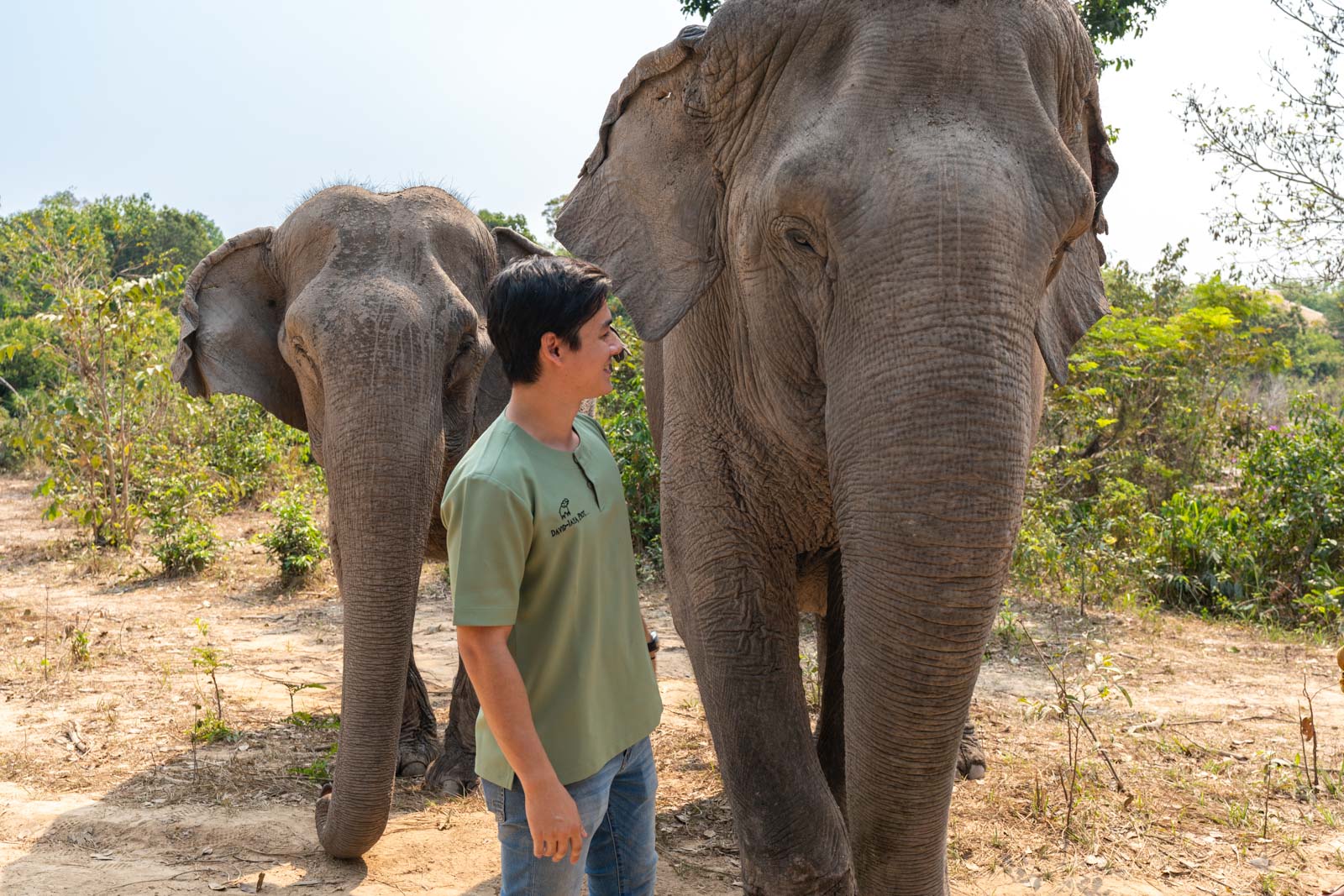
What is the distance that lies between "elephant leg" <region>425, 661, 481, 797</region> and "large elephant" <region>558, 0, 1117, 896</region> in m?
1.73

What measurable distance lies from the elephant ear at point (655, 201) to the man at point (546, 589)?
29.2 inches

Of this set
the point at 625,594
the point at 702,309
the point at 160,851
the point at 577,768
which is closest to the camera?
the point at 577,768

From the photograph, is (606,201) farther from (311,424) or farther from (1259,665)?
(1259,665)

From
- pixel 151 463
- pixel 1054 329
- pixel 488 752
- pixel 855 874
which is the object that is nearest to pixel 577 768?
pixel 488 752

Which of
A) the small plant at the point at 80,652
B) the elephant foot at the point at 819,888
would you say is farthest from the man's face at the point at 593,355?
the small plant at the point at 80,652

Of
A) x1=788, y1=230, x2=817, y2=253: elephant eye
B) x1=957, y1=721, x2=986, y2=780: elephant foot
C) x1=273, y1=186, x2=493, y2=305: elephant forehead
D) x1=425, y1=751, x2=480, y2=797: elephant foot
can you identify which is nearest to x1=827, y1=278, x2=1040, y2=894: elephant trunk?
x1=788, y1=230, x2=817, y2=253: elephant eye

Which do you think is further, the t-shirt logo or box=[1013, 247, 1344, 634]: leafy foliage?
box=[1013, 247, 1344, 634]: leafy foliage

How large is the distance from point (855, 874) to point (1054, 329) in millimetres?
1480

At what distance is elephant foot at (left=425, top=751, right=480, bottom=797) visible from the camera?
4750mm

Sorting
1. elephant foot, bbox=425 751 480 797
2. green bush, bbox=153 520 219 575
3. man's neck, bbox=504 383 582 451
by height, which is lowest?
elephant foot, bbox=425 751 480 797

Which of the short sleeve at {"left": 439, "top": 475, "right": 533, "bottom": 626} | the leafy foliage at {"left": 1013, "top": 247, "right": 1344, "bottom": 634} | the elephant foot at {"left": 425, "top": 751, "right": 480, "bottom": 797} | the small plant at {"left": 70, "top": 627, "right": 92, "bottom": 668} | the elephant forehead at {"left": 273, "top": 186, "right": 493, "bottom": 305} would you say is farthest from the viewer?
the leafy foliage at {"left": 1013, "top": 247, "right": 1344, "bottom": 634}

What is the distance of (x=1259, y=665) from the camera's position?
6.62 metres

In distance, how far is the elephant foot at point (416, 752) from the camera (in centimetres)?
498

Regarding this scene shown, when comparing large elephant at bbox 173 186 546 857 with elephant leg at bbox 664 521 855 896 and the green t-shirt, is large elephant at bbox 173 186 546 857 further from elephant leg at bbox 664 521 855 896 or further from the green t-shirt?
the green t-shirt
